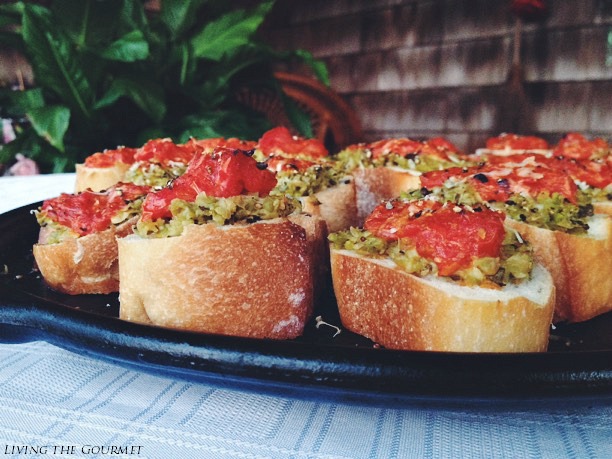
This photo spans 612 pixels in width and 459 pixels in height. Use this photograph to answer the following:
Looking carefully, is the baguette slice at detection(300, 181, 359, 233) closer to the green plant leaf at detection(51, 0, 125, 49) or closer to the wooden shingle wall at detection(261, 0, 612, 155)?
the green plant leaf at detection(51, 0, 125, 49)

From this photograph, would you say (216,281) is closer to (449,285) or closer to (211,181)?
(211,181)

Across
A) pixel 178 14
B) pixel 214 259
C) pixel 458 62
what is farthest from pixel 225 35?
pixel 214 259

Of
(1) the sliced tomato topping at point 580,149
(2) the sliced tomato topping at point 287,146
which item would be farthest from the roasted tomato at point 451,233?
(1) the sliced tomato topping at point 580,149

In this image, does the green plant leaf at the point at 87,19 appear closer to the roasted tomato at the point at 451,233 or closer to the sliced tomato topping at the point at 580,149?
the sliced tomato topping at the point at 580,149

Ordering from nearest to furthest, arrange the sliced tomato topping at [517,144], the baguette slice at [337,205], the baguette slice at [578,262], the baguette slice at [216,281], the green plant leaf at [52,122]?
the baguette slice at [216,281] → the baguette slice at [578,262] → the baguette slice at [337,205] → the sliced tomato topping at [517,144] → the green plant leaf at [52,122]

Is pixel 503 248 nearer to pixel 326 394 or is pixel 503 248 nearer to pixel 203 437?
pixel 326 394

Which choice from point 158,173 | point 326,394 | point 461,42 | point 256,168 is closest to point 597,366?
point 326,394
